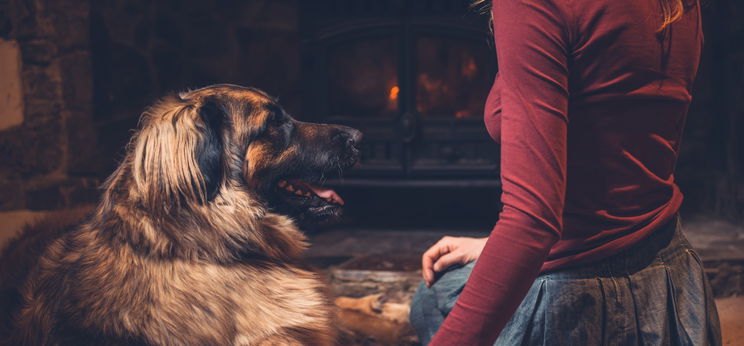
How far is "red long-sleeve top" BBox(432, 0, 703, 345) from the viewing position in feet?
2.64

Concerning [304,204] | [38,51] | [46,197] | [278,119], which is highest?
[38,51]

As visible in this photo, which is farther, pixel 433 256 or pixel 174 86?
pixel 174 86

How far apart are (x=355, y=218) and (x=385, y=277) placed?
42.3 inches

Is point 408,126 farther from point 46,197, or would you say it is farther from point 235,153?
point 235,153

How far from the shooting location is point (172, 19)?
3219 mm

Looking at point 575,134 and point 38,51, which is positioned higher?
point 38,51

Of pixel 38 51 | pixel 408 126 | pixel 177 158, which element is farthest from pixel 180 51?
pixel 177 158

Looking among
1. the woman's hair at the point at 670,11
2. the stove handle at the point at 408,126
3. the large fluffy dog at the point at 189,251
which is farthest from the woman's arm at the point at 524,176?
the stove handle at the point at 408,126

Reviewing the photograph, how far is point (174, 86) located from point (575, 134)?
106 inches

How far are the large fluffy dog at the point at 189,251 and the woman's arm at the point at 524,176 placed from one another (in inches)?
24.3

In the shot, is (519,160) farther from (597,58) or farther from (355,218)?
(355,218)

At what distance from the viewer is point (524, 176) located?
0.81 metres

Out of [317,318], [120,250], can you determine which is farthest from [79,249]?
[317,318]

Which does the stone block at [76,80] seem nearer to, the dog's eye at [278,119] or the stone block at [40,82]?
the stone block at [40,82]
